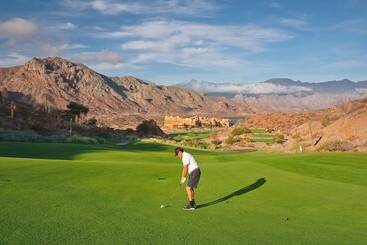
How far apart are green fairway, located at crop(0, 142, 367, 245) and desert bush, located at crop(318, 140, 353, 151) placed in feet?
55.7

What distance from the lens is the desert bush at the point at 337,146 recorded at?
142 feet

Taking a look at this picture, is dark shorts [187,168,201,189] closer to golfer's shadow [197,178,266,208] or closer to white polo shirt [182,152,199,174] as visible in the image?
white polo shirt [182,152,199,174]

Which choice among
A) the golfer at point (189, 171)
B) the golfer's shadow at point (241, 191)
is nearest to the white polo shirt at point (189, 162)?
the golfer at point (189, 171)

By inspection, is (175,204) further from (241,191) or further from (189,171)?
(241,191)

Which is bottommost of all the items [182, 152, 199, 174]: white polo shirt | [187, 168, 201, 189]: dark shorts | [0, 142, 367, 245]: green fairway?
[0, 142, 367, 245]: green fairway

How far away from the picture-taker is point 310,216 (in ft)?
51.0

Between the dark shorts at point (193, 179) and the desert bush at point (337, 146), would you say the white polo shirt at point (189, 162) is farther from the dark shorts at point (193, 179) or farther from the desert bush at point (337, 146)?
the desert bush at point (337, 146)

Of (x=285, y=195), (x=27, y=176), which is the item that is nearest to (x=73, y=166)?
(x=27, y=176)

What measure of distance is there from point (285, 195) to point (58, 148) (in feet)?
107

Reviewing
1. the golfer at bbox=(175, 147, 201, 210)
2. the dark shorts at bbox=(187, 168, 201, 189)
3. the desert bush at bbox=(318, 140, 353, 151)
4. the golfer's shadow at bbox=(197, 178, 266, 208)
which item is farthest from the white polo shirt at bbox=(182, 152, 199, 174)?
the desert bush at bbox=(318, 140, 353, 151)

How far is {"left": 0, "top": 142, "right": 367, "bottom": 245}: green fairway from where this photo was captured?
40.2 ft

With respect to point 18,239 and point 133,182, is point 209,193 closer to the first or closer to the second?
point 133,182

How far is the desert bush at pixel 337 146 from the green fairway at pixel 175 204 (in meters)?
17.0

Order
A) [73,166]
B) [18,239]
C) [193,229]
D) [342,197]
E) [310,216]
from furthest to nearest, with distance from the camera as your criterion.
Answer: [73,166], [342,197], [310,216], [193,229], [18,239]
